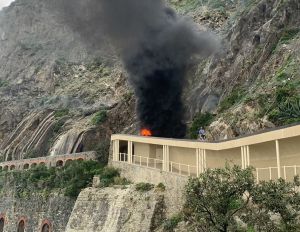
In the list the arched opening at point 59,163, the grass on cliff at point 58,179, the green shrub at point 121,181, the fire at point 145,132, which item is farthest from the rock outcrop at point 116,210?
the fire at point 145,132

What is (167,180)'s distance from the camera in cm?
2422

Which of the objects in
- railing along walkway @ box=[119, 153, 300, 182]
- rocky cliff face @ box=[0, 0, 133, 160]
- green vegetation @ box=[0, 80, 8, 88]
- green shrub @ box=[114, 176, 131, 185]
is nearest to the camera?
railing along walkway @ box=[119, 153, 300, 182]

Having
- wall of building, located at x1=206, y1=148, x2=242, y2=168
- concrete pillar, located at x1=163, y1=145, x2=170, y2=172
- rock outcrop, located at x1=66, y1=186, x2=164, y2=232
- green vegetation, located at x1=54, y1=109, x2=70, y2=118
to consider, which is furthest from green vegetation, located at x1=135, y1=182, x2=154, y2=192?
green vegetation, located at x1=54, y1=109, x2=70, y2=118

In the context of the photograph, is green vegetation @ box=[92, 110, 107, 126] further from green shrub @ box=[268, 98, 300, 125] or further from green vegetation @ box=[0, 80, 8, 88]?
green vegetation @ box=[0, 80, 8, 88]

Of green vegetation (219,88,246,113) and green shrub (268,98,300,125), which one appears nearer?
green shrub (268,98,300,125)

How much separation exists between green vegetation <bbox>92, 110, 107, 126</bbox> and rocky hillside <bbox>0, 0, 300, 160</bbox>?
0.11 metres

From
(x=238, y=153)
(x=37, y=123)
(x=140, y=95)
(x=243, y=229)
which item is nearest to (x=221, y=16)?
(x=140, y=95)

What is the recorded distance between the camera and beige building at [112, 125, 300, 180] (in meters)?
17.6

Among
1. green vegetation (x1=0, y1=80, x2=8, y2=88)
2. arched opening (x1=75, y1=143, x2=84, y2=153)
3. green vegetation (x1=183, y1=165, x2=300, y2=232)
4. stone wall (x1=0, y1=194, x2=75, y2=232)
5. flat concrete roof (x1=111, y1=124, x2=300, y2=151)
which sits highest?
green vegetation (x1=0, y1=80, x2=8, y2=88)

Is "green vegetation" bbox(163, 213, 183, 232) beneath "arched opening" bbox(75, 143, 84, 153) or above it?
beneath

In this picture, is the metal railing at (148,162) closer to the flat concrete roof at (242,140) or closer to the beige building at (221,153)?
the beige building at (221,153)

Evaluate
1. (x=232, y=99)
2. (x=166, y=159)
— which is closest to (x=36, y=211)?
(x=166, y=159)

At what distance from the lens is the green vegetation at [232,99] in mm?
36847

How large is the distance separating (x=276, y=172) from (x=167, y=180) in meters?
7.74
